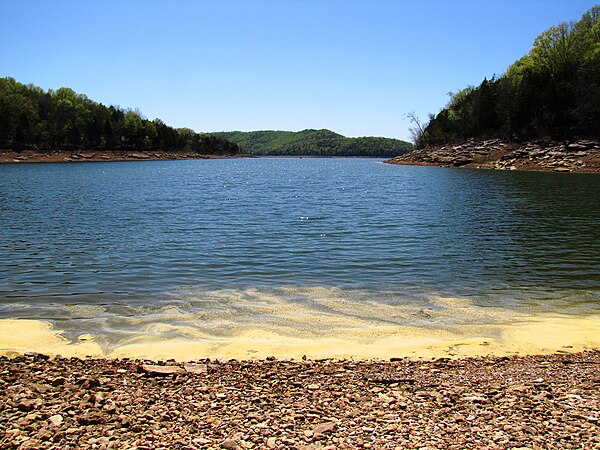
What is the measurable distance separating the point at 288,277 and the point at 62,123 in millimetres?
143009

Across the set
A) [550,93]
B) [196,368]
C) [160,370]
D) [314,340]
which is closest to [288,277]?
[314,340]

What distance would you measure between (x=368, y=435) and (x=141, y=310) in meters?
7.36

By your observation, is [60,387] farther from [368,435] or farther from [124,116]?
[124,116]

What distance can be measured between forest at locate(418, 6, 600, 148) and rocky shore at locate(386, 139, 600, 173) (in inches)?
→ 155

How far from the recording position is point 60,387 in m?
5.89

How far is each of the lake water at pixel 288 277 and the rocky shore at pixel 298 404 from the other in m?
1.39

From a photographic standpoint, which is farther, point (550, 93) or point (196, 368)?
point (550, 93)

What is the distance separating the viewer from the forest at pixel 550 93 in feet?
251

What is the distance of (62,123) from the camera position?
13288 centimetres

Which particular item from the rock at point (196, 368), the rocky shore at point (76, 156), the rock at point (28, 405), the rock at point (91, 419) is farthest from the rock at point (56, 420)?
the rocky shore at point (76, 156)

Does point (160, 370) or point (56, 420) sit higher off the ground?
point (56, 420)

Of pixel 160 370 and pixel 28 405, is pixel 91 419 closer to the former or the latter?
pixel 28 405

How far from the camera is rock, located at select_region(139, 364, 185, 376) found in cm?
645

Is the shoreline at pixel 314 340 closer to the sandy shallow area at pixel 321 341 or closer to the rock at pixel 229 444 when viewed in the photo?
the sandy shallow area at pixel 321 341
